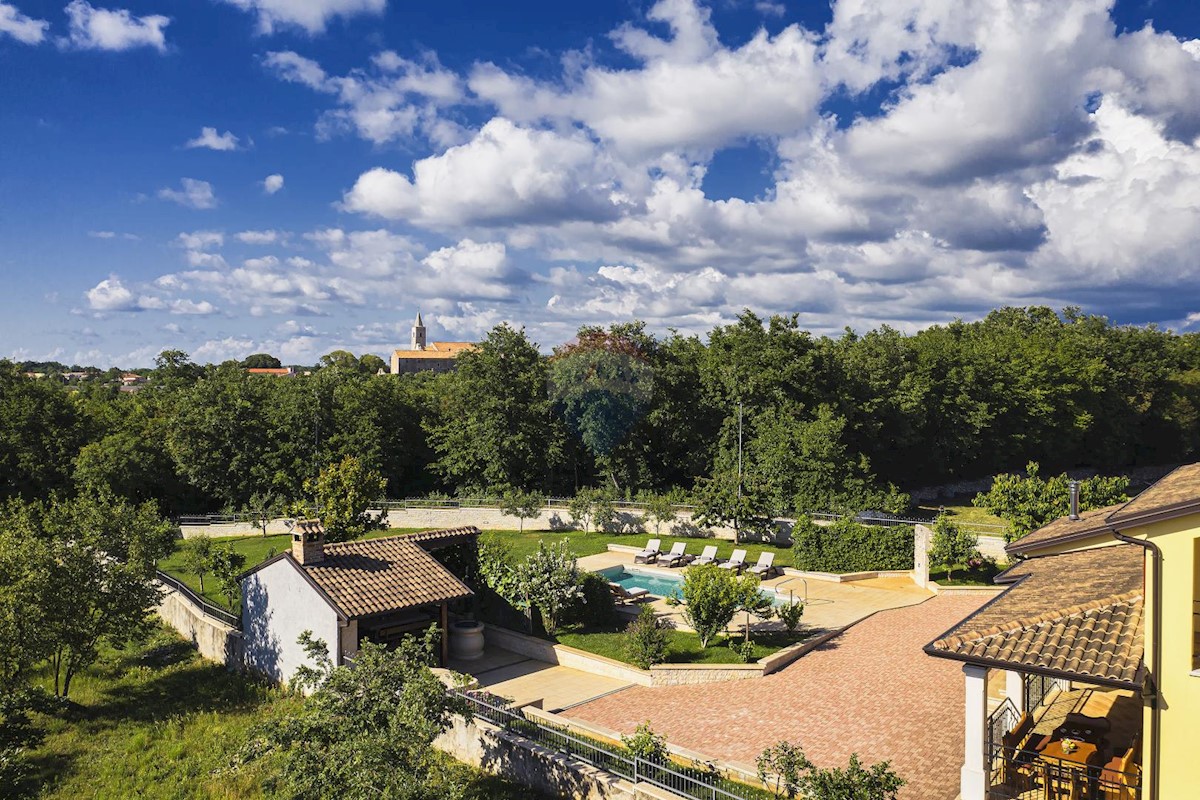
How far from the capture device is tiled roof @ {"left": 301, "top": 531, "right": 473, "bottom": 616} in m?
17.4

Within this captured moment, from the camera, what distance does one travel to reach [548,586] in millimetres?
19484

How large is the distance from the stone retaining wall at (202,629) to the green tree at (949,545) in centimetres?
2143

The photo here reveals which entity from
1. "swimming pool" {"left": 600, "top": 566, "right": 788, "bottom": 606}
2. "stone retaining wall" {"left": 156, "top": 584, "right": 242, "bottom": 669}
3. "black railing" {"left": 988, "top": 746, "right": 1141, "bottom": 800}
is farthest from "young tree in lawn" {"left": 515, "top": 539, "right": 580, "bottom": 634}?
"black railing" {"left": 988, "top": 746, "right": 1141, "bottom": 800}

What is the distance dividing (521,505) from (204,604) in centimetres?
1487

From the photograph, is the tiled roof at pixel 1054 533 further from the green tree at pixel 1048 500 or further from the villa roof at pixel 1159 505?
the green tree at pixel 1048 500

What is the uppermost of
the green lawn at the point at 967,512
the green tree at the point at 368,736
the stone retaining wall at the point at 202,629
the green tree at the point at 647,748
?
the green tree at the point at 368,736

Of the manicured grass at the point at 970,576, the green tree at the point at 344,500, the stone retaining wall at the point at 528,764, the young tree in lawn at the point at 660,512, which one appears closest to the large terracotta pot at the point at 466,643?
the stone retaining wall at the point at 528,764

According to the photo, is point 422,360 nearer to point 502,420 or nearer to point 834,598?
point 502,420

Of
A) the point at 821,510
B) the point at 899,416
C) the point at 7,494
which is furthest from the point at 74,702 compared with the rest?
the point at 899,416

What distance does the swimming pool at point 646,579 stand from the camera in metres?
25.7

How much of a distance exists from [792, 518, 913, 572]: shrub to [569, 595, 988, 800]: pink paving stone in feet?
23.9

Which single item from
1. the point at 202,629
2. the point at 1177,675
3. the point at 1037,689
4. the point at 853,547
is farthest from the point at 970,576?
the point at 202,629

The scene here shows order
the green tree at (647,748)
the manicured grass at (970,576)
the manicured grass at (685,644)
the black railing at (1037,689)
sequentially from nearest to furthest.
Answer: the green tree at (647,748) < the black railing at (1037,689) < the manicured grass at (685,644) < the manicured grass at (970,576)

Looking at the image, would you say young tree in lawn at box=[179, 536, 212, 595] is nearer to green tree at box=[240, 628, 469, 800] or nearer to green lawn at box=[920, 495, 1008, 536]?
green tree at box=[240, 628, 469, 800]
